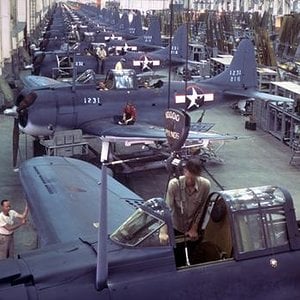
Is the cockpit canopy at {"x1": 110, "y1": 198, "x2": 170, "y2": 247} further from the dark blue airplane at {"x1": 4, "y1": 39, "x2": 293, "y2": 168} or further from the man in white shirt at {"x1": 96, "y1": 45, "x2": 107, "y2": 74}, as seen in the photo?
the man in white shirt at {"x1": 96, "y1": 45, "x2": 107, "y2": 74}

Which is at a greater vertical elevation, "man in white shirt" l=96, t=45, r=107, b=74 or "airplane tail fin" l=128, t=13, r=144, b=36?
"airplane tail fin" l=128, t=13, r=144, b=36

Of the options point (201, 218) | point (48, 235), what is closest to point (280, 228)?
point (201, 218)

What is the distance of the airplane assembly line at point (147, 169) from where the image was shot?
4.69 meters

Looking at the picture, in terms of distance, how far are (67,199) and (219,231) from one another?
315 centimetres

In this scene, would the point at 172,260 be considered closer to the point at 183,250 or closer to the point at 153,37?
the point at 183,250

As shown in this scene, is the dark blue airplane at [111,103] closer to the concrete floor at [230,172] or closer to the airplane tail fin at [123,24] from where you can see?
the concrete floor at [230,172]

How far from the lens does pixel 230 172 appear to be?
13.0 m

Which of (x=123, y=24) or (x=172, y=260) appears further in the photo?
(x=123, y=24)

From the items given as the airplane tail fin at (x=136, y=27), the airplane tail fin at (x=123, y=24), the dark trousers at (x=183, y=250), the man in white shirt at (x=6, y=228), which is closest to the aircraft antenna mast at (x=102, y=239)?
the dark trousers at (x=183, y=250)

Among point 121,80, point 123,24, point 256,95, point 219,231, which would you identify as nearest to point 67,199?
point 219,231

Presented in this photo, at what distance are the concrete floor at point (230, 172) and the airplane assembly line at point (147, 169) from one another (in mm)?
43

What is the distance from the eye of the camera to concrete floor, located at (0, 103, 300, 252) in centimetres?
1108

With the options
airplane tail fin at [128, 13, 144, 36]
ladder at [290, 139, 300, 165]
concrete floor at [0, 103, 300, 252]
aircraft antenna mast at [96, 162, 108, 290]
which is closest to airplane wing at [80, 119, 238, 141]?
concrete floor at [0, 103, 300, 252]

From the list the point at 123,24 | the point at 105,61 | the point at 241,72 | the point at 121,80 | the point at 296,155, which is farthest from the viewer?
the point at 123,24
